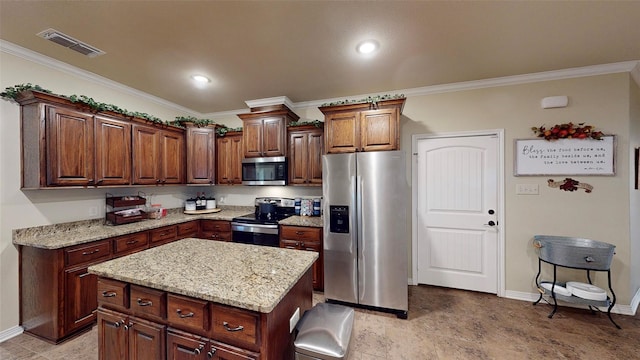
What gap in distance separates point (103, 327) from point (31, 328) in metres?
1.66

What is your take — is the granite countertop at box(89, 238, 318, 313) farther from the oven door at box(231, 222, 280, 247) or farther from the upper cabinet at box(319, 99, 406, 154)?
the upper cabinet at box(319, 99, 406, 154)

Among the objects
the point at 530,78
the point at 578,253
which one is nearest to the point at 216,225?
the point at 578,253

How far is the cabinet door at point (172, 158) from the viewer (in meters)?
3.43

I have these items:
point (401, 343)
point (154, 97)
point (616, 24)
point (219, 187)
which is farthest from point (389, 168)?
point (154, 97)

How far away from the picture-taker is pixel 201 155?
383cm

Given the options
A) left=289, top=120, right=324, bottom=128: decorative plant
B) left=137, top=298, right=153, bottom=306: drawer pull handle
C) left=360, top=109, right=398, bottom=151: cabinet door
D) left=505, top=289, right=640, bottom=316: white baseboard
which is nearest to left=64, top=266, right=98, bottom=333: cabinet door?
left=137, top=298, right=153, bottom=306: drawer pull handle

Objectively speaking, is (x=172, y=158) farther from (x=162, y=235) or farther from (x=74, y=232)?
(x=74, y=232)

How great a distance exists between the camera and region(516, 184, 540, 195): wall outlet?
112 inches

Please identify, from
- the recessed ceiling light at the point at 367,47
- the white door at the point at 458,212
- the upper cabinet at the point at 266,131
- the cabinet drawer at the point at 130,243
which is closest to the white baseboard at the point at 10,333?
the cabinet drawer at the point at 130,243

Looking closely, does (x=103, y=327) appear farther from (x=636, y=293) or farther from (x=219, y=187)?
(x=636, y=293)

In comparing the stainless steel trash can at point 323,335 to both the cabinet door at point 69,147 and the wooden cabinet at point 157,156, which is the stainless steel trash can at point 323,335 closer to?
the cabinet door at point 69,147

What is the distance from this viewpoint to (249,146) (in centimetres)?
362

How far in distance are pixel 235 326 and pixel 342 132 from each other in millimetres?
2312

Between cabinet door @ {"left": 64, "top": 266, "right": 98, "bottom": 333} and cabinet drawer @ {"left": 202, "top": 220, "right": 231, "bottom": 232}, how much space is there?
1.38 meters
